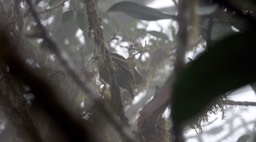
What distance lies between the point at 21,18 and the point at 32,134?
58 cm

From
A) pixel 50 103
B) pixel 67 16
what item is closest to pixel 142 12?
pixel 50 103

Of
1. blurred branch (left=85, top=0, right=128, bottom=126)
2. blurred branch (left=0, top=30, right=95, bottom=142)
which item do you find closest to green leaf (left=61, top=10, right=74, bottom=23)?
blurred branch (left=85, top=0, right=128, bottom=126)

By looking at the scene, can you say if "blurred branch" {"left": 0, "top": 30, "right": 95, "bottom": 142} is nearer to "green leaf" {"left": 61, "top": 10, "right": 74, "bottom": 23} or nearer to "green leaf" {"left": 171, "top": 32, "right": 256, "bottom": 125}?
"green leaf" {"left": 171, "top": 32, "right": 256, "bottom": 125}

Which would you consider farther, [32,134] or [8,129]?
[8,129]

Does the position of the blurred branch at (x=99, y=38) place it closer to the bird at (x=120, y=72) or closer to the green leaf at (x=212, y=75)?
the bird at (x=120, y=72)

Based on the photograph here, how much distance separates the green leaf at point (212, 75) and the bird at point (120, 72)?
56 cm

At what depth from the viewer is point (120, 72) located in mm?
872

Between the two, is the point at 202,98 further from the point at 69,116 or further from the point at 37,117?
the point at 37,117

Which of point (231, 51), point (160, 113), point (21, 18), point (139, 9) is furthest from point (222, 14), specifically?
point (21, 18)

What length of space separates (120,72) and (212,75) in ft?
1.96

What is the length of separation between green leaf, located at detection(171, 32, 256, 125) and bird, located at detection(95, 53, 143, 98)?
0.56 metres

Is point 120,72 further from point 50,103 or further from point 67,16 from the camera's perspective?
point 50,103

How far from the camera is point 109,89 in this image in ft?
2.82

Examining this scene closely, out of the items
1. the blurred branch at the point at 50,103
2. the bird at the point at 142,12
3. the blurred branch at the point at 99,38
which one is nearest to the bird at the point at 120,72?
the blurred branch at the point at 99,38
